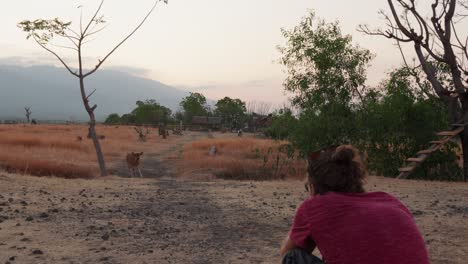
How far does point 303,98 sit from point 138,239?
11248mm

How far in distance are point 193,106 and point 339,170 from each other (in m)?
93.2

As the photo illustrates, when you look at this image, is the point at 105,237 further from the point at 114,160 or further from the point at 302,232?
the point at 114,160

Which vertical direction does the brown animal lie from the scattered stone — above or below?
above

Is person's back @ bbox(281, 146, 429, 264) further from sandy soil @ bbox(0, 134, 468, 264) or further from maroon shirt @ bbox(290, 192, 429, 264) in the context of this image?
sandy soil @ bbox(0, 134, 468, 264)

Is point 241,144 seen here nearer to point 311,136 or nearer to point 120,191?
point 311,136

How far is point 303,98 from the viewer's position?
56.1 ft

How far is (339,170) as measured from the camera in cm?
289

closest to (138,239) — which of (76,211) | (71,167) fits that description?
(76,211)

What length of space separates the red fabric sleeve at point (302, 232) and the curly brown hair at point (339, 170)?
0.61 ft

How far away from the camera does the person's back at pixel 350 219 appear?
2.79 metres

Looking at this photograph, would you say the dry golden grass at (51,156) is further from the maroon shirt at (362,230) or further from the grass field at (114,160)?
the maroon shirt at (362,230)

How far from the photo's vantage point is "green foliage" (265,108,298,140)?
17016 millimetres

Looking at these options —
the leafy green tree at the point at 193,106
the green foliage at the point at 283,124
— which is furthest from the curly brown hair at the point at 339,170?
the leafy green tree at the point at 193,106

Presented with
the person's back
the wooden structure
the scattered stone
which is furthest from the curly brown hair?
the wooden structure
